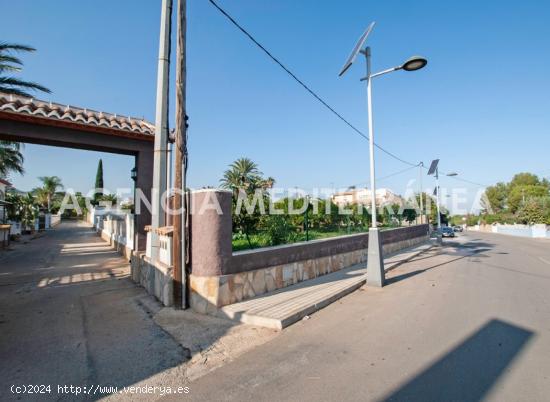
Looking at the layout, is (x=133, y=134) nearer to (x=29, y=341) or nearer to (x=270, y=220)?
(x=270, y=220)

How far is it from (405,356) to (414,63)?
676 centimetres

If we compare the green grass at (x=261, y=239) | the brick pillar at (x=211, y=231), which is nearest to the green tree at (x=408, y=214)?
the green grass at (x=261, y=239)

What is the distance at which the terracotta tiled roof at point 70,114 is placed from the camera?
7.36 metres

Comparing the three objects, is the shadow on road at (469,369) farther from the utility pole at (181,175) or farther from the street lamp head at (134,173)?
the street lamp head at (134,173)

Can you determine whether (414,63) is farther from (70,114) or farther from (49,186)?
(49,186)

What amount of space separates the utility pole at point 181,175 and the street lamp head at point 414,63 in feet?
17.7

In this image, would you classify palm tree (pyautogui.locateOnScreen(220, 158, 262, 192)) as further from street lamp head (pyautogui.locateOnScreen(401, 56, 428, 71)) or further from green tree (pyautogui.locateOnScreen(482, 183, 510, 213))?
green tree (pyautogui.locateOnScreen(482, 183, 510, 213))

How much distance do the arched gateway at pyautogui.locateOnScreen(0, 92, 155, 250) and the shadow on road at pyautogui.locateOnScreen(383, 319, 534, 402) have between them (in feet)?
27.2

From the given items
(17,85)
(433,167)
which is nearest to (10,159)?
(17,85)

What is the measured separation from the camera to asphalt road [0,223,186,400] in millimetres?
3410

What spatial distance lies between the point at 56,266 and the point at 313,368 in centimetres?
1273

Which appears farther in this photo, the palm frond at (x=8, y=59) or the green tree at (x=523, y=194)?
the green tree at (x=523, y=194)

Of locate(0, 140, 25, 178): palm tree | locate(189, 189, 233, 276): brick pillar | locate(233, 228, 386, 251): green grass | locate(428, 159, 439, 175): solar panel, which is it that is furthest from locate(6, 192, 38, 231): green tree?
locate(428, 159, 439, 175): solar panel

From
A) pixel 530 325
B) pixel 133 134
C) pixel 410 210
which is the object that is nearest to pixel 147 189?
pixel 133 134
